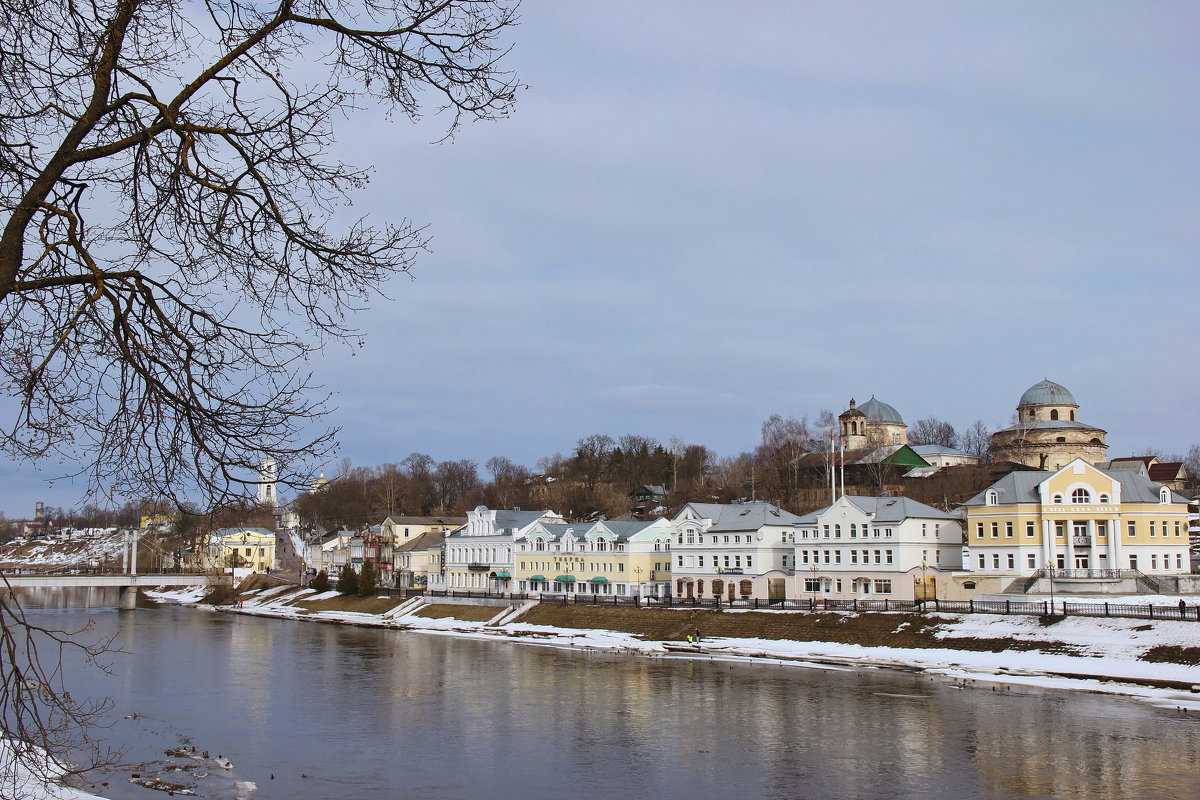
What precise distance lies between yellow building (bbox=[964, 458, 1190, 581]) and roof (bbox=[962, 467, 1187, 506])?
54 millimetres

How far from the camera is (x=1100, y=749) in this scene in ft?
85.9

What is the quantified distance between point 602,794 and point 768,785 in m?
3.85

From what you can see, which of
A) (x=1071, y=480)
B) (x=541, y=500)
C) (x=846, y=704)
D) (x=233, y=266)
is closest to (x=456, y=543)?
(x=541, y=500)

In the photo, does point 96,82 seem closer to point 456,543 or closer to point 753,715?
point 753,715

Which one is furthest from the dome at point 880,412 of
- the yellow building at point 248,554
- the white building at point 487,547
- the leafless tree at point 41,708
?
the leafless tree at point 41,708

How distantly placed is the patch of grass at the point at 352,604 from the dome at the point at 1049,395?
70.5m

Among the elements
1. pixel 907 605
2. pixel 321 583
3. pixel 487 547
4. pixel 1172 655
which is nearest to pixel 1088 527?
pixel 907 605

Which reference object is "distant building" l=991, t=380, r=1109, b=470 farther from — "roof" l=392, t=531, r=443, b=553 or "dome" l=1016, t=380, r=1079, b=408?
"roof" l=392, t=531, r=443, b=553

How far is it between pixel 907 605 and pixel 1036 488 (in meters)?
11.6

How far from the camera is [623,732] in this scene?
29.0 m

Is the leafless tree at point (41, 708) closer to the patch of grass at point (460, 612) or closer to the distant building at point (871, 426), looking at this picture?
the patch of grass at point (460, 612)

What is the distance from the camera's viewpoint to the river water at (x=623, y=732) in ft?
74.0

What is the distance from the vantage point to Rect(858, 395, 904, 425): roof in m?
125

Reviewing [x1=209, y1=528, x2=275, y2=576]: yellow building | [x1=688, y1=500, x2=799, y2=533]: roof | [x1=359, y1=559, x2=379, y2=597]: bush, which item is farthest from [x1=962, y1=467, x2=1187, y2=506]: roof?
[x1=209, y1=528, x2=275, y2=576]: yellow building
